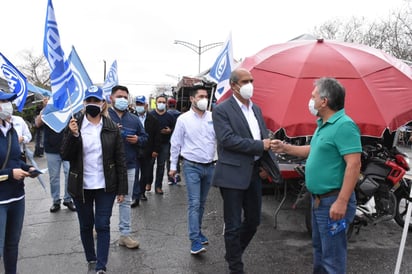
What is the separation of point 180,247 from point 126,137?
5.13 ft

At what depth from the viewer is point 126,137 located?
4.90m

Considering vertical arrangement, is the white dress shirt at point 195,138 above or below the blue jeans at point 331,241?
above

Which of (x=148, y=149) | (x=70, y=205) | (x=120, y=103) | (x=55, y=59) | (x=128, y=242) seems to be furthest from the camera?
(x=148, y=149)

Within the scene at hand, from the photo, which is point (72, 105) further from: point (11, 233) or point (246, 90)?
point (246, 90)

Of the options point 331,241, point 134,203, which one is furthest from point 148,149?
point 331,241

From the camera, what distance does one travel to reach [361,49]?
4863 mm

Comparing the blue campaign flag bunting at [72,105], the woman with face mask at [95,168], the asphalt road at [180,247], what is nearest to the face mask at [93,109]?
the woman with face mask at [95,168]

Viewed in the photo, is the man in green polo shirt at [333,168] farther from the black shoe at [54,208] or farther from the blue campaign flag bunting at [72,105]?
the black shoe at [54,208]

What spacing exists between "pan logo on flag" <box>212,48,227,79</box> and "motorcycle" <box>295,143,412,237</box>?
2398 millimetres

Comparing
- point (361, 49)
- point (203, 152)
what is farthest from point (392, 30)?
point (203, 152)

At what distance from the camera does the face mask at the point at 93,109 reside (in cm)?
354

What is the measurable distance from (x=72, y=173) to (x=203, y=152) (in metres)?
1.47

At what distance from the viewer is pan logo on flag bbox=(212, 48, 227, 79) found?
6.21 meters

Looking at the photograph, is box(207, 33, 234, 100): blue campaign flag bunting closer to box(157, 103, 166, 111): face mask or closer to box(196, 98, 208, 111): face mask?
box(157, 103, 166, 111): face mask
